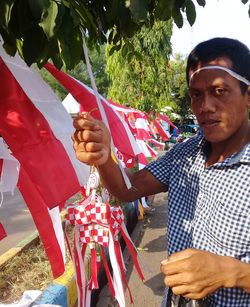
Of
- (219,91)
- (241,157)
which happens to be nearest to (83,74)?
(219,91)

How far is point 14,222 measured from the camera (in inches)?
291

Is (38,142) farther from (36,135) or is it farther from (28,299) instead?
(28,299)

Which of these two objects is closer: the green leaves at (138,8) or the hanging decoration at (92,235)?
the green leaves at (138,8)

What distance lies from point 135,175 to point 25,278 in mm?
2568

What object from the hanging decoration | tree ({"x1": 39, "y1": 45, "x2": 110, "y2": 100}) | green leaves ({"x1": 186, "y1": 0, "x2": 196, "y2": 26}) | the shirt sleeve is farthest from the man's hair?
the hanging decoration

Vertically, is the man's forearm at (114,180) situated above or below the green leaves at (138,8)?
below

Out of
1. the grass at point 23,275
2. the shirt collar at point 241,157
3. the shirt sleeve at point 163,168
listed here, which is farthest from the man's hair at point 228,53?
the grass at point 23,275

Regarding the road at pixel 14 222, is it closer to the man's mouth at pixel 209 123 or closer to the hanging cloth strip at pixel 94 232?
the hanging cloth strip at pixel 94 232

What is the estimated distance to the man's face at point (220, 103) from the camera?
145 centimetres

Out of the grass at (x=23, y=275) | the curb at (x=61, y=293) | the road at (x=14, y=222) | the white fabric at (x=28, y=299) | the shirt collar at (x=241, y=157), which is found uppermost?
the shirt collar at (x=241, y=157)

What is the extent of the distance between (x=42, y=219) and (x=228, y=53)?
3.84 feet

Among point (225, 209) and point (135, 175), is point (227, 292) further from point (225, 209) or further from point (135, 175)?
point (135, 175)

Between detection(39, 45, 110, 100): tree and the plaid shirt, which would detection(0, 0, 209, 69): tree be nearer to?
detection(39, 45, 110, 100): tree

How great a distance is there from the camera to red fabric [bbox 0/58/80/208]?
177cm
